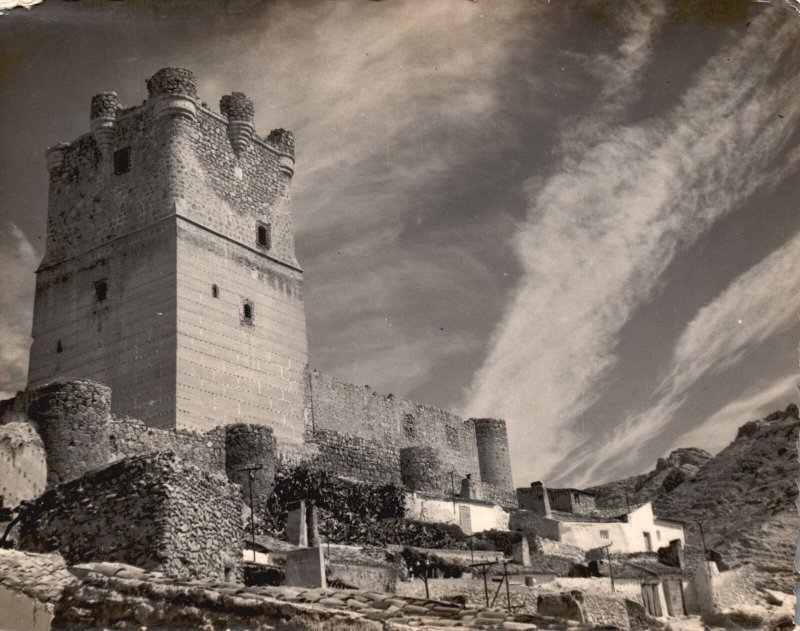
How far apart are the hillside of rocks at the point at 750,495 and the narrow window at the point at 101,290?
9927 mm

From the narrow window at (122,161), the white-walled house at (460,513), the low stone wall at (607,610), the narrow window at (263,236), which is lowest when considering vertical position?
the low stone wall at (607,610)

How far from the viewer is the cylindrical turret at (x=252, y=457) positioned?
16.2m

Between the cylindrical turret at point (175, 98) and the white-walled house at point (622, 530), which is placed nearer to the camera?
the cylindrical turret at point (175, 98)

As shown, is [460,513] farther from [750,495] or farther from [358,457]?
[750,495]

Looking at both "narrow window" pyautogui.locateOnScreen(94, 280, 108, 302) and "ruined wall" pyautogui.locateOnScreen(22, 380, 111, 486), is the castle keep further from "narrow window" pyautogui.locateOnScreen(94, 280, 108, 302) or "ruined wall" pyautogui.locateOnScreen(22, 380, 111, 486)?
"ruined wall" pyautogui.locateOnScreen(22, 380, 111, 486)

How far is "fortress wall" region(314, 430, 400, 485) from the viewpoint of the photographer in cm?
1966

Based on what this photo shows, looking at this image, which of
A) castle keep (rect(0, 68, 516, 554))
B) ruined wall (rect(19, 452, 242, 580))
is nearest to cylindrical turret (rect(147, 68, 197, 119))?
castle keep (rect(0, 68, 516, 554))

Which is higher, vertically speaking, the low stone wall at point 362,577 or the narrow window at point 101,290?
the narrow window at point 101,290

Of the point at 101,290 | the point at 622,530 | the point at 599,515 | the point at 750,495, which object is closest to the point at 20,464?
the point at 101,290

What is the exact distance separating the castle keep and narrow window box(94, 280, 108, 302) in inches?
1.0

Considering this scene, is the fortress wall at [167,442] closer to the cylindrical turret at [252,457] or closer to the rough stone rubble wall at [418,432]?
the cylindrical turret at [252,457]

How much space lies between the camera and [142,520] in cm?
803

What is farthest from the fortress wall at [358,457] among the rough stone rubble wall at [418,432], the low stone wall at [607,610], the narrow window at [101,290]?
the low stone wall at [607,610]

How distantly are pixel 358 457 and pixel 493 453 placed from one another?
7.37 meters
